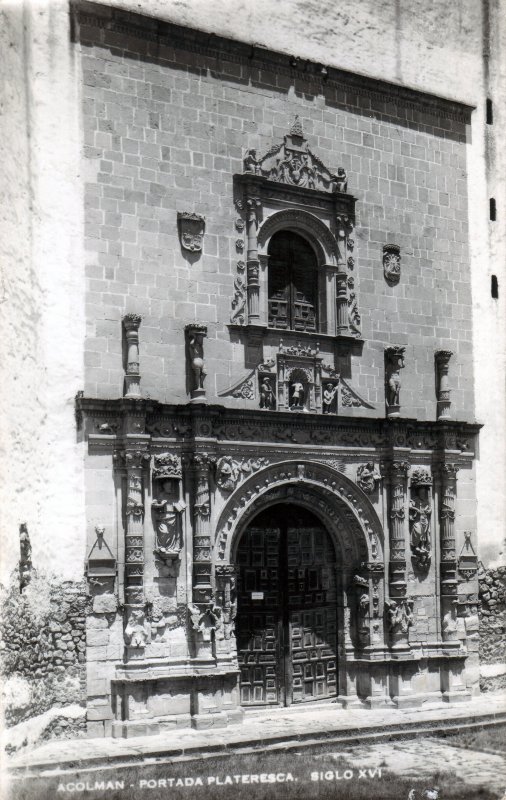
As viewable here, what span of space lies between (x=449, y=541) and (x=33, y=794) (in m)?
7.25

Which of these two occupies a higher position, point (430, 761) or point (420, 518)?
point (420, 518)

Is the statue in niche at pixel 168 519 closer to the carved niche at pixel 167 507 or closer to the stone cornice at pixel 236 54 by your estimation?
the carved niche at pixel 167 507

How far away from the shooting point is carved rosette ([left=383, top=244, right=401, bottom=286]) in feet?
50.4

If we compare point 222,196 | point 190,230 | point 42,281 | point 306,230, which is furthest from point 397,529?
point 42,281

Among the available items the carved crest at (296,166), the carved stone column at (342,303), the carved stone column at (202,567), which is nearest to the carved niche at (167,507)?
the carved stone column at (202,567)

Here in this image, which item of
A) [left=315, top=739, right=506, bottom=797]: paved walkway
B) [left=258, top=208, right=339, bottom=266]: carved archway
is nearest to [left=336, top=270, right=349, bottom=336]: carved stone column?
[left=258, top=208, right=339, bottom=266]: carved archway

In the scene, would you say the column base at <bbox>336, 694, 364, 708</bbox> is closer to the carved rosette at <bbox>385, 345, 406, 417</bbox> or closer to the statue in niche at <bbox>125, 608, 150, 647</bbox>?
the statue in niche at <bbox>125, 608, 150, 647</bbox>

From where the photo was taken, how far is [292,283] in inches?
581

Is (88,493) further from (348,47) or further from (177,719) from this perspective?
(348,47)

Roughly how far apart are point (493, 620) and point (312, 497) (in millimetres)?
3820

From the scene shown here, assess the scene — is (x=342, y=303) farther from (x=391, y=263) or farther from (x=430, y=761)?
(x=430, y=761)

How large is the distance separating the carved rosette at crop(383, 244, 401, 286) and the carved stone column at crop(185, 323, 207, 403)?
3.34 meters

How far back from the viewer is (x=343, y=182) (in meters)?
14.9

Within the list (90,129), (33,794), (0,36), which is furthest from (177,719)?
(0,36)
